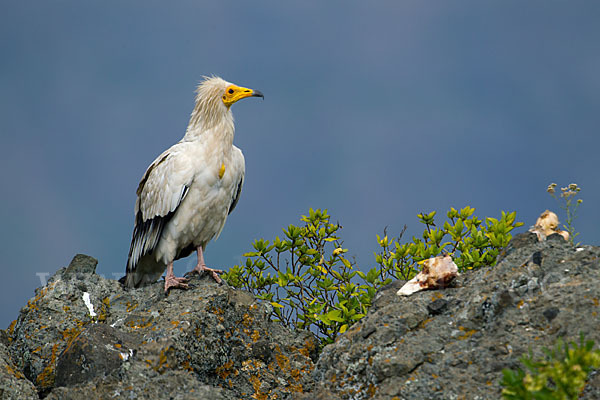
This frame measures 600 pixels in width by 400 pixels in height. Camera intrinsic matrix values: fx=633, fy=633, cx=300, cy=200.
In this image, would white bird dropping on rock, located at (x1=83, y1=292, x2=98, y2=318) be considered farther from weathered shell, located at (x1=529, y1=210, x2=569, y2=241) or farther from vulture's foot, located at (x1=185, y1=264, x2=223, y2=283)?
weathered shell, located at (x1=529, y1=210, x2=569, y2=241)

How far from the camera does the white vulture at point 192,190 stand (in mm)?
7422

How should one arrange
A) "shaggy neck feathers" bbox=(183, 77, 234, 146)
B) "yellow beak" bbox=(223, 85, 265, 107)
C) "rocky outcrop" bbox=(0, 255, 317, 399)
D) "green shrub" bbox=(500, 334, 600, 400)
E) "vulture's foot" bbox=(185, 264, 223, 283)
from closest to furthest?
"green shrub" bbox=(500, 334, 600, 400), "rocky outcrop" bbox=(0, 255, 317, 399), "vulture's foot" bbox=(185, 264, 223, 283), "shaggy neck feathers" bbox=(183, 77, 234, 146), "yellow beak" bbox=(223, 85, 265, 107)

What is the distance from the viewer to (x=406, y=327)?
14.7 feet

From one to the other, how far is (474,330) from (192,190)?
13.7ft

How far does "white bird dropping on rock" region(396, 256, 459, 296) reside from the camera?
16.5 ft

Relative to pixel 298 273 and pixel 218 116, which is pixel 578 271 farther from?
pixel 218 116

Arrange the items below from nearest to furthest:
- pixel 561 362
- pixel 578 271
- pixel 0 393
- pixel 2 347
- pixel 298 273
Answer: pixel 561 362, pixel 578 271, pixel 0 393, pixel 2 347, pixel 298 273

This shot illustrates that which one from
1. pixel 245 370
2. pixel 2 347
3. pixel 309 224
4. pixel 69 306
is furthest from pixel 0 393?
pixel 309 224

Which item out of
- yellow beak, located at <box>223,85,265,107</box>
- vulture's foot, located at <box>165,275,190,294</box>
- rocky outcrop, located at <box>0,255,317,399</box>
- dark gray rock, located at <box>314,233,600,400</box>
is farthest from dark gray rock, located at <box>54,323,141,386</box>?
yellow beak, located at <box>223,85,265,107</box>

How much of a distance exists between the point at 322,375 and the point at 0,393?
8.65ft

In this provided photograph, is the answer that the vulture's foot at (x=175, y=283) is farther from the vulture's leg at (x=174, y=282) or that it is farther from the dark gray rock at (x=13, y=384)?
the dark gray rock at (x=13, y=384)

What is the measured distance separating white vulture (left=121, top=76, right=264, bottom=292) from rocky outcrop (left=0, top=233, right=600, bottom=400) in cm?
93

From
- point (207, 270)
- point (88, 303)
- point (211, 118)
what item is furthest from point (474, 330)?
point (211, 118)

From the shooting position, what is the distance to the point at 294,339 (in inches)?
259
